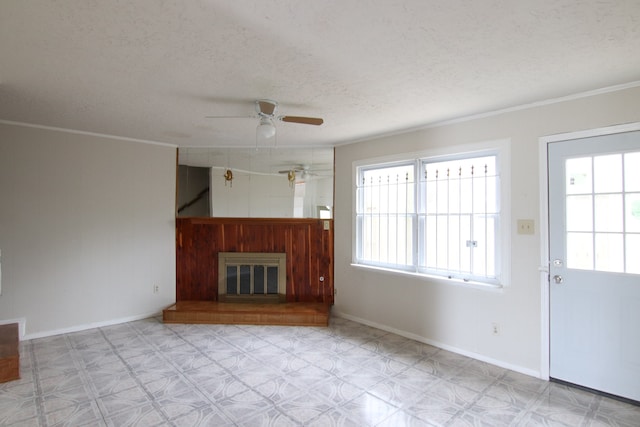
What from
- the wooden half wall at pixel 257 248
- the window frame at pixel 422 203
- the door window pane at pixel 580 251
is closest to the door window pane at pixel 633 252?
the door window pane at pixel 580 251

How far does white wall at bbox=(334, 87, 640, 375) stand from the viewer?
8.90 ft

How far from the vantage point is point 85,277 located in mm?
4062

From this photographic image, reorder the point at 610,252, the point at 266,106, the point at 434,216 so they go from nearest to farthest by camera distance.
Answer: the point at 610,252
the point at 266,106
the point at 434,216

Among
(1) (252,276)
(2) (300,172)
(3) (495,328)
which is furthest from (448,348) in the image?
(2) (300,172)

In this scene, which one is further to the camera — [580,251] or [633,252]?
[580,251]

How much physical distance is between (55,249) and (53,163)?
3.41ft

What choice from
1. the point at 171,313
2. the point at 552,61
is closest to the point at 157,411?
the point at 171,313

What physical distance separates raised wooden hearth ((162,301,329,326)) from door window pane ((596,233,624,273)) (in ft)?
9.47

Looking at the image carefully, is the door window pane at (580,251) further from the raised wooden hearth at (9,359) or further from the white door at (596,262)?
the raised wooden hearth at (9,359)

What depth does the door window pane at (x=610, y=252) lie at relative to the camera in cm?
250

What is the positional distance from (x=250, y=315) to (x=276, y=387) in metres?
1.68

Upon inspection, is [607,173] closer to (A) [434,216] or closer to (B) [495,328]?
(A) [434,216]

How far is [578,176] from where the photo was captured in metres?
2.70

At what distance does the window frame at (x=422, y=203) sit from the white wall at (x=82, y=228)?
2.77 metres
